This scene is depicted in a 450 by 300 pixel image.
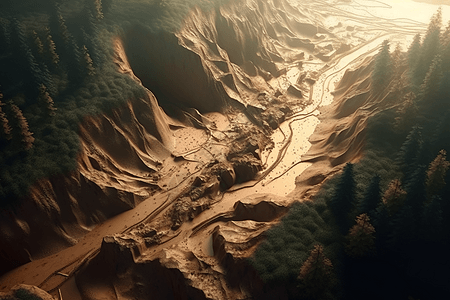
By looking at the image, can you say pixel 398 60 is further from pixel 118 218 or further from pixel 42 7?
pixel 42 7

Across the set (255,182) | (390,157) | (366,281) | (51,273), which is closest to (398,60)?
(390,157)

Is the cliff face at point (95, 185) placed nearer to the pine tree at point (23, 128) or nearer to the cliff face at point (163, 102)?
the cliff face at point (163, 102)

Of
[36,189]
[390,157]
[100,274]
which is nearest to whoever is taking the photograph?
[100,274]

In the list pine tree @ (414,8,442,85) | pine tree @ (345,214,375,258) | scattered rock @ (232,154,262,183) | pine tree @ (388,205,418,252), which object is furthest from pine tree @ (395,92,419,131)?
scattered rock @ (232,154,262,183)

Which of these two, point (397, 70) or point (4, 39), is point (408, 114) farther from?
point (4, 39)

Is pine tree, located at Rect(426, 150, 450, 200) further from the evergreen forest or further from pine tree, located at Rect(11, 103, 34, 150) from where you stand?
pine tree, located at Rect(11, 103, 34, 150)

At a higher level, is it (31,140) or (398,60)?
(398,60)
